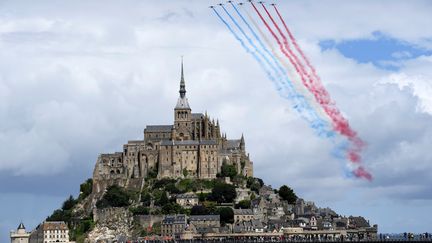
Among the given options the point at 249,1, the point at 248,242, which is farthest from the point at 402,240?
the point at 249,1

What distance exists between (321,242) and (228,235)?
169ft

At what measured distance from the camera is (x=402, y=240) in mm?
142875

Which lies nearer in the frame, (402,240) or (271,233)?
(402,240)

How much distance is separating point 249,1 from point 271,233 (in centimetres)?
8783

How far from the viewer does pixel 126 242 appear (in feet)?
648

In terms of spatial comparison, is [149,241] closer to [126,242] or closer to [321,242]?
[126,242]

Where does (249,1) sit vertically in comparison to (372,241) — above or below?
above

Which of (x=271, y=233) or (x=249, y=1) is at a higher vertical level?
(x=249, y=1)

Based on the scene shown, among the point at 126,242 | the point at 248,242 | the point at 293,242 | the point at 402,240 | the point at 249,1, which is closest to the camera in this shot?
the point at 249,1

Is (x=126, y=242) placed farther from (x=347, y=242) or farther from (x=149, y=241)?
(x=347, y=242)

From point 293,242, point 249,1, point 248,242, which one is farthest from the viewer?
point 248,242

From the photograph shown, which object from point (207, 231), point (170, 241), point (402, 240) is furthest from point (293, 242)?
point (207, 231)

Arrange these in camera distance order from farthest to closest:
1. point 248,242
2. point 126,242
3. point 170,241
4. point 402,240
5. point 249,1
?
point 126,242
point 170,241
point 248,242
point 402,240
point 249,1

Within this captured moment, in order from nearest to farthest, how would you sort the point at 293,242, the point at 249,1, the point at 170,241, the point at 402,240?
the point at 249,1, the point at 402,240, the point at 293,242, the point at 170,241
